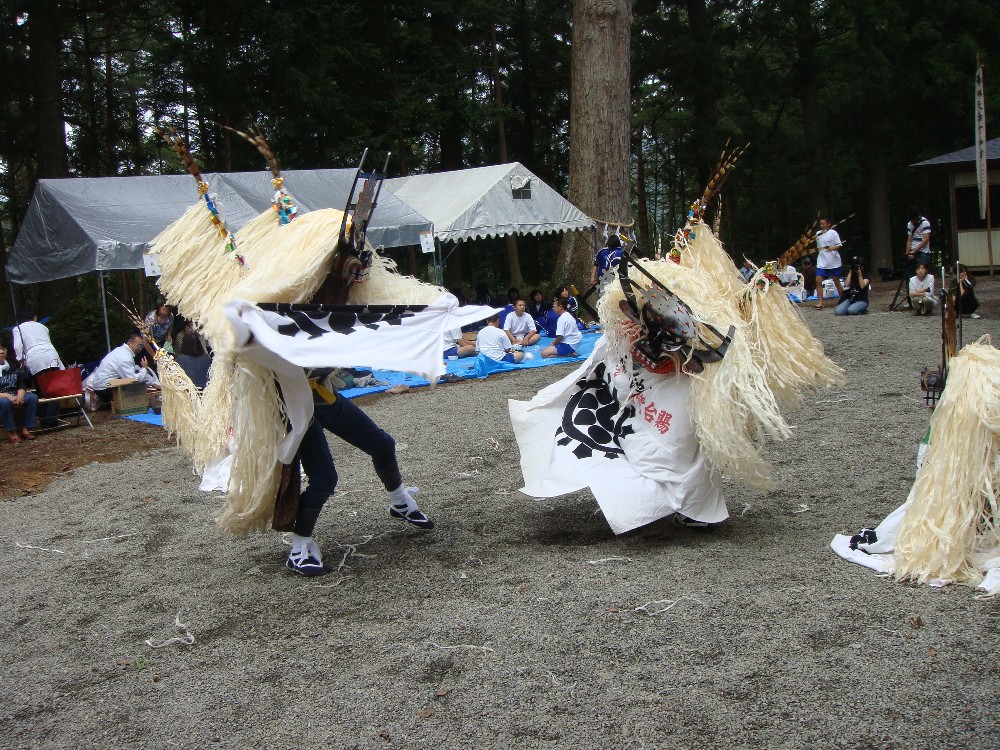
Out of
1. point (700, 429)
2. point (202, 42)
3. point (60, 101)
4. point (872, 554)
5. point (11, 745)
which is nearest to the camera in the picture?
point (11, 745)

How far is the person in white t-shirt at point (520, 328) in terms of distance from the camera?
12.2m

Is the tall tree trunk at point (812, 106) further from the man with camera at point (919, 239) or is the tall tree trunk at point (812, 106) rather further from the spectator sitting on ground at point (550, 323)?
the spectator sitting on ground at point (550, 323)

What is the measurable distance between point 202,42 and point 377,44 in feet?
13.7

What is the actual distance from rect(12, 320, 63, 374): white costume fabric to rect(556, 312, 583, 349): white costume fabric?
5.85 m

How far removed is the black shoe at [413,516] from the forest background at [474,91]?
31.0ft

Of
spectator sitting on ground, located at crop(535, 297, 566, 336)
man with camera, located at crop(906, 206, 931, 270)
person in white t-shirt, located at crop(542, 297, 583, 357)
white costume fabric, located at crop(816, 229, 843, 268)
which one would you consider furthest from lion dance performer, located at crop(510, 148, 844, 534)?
white costume fabric, located at crop(816, 229, 843, 268)

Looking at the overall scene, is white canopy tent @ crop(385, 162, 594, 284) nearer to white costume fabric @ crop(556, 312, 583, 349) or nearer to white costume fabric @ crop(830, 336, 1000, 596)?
white costume fabric @ crop(556, 312, 583, 349)

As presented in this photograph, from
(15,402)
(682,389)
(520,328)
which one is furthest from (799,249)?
(520,328)

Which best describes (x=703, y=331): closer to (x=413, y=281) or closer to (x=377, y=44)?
(x=413, y=281)

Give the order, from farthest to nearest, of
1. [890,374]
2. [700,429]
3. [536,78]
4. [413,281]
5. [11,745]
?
[536,78]
[890,374]
[413,281]
[700,429]
[11,745]

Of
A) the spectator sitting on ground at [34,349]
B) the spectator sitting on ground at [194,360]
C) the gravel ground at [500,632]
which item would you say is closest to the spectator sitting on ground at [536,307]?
the spectator sitting on ground at [194,360]

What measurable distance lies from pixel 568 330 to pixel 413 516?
705 cm

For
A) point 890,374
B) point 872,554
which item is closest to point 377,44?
point 890,374

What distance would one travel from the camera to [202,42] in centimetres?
1619
